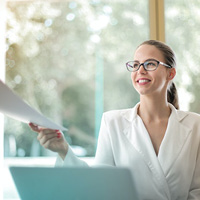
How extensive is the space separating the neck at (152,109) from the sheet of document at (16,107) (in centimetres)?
77

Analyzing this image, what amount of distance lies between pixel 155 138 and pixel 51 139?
25.6 inches

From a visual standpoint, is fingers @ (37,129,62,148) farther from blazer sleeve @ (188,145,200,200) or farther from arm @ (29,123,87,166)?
blazer sleeve @ (188,145,200,200)

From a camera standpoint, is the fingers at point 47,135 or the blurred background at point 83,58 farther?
the blurred background at point 83,58

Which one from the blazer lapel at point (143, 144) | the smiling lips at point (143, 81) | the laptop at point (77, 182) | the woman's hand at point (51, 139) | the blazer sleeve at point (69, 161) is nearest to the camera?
the laptop at point (77, 182)

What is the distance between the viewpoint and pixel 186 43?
2963mm

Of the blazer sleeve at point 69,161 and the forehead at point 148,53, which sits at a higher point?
the forehead at point 148,53

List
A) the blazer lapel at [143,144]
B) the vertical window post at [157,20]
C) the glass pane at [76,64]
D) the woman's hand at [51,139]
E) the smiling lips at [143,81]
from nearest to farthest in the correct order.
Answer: the woman's hand at [51,139], the blazer lapel at [143,144], the smiling lips at [143,81], the vertical window post at [157,20], the glass pane at [76,64]

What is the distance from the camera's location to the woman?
4.92 ft

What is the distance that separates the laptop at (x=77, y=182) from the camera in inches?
31.4

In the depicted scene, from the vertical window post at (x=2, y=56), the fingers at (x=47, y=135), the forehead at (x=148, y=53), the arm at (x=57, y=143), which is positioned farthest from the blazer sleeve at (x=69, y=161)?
the vertical window post at (x=2, y=56)

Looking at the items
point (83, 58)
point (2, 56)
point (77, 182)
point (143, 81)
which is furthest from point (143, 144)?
point (2, 56)

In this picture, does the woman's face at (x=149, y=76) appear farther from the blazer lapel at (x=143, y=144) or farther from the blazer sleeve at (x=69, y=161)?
the blazer sleeve at (x=69, y=161)

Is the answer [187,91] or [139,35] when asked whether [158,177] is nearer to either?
[187,91]

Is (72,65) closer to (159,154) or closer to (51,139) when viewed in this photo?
(159,154)
